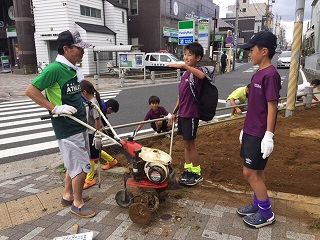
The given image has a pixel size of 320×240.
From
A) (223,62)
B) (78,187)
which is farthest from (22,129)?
(223,62)

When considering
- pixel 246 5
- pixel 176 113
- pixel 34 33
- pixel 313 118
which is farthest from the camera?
pixel 246 5

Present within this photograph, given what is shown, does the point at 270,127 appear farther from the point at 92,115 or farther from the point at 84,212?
the point at 92,115

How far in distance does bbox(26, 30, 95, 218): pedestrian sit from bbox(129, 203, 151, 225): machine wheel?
0.55 metres

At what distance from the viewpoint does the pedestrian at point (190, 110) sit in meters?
3.38

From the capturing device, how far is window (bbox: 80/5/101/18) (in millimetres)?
23616

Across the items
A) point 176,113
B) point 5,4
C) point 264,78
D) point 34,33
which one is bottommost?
point 176,113

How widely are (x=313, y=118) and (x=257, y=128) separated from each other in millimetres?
4872

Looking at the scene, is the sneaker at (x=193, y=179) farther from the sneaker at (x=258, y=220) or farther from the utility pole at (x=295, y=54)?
the utility pole at (x=295, y=54)

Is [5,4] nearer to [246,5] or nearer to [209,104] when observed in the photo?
[209,104]

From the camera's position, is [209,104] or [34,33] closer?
[209,104]

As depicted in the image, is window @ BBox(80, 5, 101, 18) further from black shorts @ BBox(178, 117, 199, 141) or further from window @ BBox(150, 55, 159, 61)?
black shorts @ BBox(178, 117, 199, 141)

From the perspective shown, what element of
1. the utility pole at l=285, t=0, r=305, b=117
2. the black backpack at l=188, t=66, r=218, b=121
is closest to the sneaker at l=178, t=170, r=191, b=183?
the black backpack at l=188, t=66, r=218, b=121

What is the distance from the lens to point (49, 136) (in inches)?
282

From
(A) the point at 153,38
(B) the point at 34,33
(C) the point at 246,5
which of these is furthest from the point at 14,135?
(C) the point at 246,5
